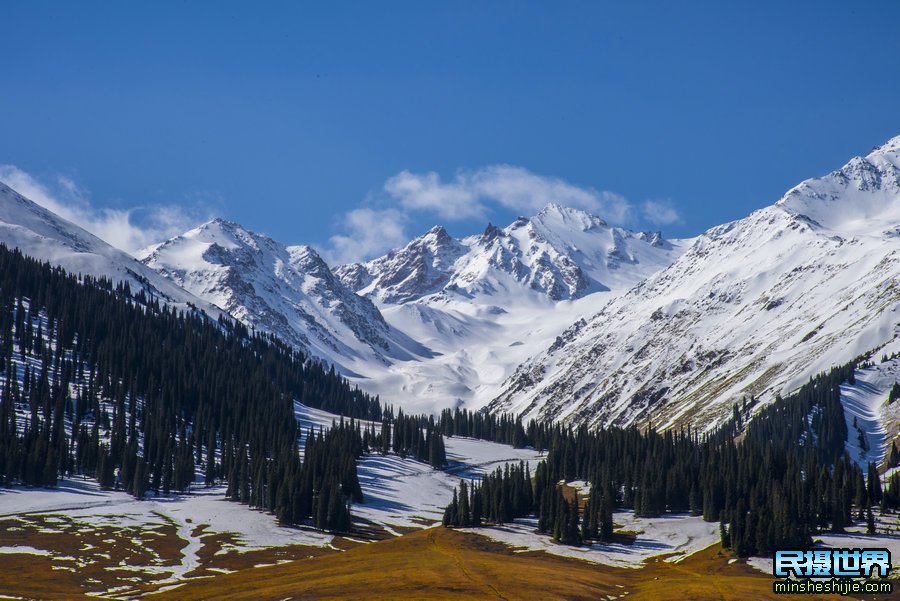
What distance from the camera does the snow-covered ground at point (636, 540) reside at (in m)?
134

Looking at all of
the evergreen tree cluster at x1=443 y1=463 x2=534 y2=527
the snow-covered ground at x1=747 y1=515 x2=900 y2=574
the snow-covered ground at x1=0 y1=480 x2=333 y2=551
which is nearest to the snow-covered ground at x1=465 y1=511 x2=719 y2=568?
the evergreen tree cluster at x1=443 y1=463 x2=534 y2=527

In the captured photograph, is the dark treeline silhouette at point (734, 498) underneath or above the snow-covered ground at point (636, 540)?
above

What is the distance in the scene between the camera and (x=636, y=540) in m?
146

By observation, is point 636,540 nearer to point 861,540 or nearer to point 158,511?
point 861,540

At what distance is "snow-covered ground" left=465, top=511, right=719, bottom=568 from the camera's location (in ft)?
439

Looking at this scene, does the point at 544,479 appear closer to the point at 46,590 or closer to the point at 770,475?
the point at 770,475

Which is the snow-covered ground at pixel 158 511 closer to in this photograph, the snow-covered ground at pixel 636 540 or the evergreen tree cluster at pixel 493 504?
the evergreen tree cluster at pixel 493 504

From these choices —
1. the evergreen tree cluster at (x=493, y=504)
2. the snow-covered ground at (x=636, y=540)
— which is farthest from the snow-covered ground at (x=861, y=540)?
the evergreen tree cluster at (x=493, y=504)

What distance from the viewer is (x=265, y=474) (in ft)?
569

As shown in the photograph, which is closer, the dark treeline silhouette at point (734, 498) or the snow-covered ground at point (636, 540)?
the dark treeline silhouette at point (734, 498)

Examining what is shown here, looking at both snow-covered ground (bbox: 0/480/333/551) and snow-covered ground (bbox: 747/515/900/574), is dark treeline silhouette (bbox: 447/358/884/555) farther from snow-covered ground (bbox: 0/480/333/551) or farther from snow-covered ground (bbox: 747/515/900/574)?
snow-covered ground (bbox: 0/480/333/551)

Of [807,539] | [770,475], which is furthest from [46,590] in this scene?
[770,475]

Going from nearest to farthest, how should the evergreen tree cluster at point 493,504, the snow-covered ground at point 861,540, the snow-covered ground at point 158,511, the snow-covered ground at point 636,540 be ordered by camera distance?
the snow-covered ground at point 861,540 → the snow-covered ground at point 636,540 → the snow-covered ground at point 158,511 → the evergreen tree cluster at point 493,504

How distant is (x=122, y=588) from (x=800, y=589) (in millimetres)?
68380
